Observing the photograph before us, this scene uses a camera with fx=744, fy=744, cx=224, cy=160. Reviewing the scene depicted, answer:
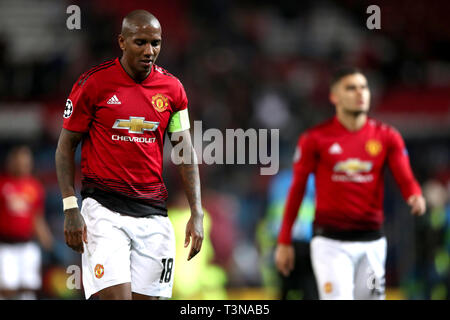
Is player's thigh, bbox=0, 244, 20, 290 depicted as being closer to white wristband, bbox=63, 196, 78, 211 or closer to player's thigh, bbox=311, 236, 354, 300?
player's thigh, bbox=311, 236, 354, 300

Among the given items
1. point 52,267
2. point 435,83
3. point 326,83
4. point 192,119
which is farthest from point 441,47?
point 52,267

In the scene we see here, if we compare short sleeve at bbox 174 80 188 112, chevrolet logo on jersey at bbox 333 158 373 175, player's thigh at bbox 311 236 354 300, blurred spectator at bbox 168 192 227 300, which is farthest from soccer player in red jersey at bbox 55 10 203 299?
blurred spectator at bbox 168 192 227 300

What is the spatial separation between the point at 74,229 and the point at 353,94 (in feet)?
10.1

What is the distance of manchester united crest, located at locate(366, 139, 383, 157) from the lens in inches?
254

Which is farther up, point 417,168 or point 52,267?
point 417,168

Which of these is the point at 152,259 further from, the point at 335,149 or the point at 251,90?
the point at 251,90

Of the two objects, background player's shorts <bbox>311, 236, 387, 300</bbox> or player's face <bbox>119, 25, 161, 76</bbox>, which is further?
background player's shorts <bbox>311, 236, 387, 300</bbox>

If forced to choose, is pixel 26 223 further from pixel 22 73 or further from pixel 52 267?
pixel 22 73

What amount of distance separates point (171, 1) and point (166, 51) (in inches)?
150

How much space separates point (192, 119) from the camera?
50.8 feet

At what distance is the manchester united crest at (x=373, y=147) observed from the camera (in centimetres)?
644

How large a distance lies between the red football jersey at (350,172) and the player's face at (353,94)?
0.60 feet

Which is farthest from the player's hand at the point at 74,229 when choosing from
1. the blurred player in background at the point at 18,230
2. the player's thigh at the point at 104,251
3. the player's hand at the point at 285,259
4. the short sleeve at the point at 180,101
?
the blurred player in background at the point at 18,230

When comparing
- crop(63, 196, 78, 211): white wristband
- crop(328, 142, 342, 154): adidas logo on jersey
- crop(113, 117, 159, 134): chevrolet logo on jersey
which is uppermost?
crop(113, 117, 159, 134): chevrolet logo on jersey
